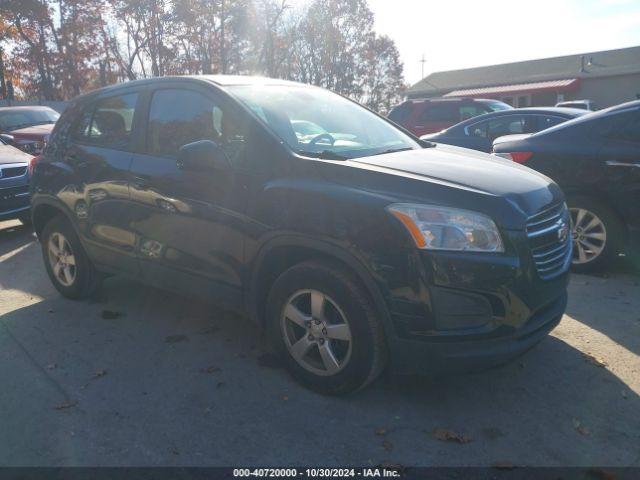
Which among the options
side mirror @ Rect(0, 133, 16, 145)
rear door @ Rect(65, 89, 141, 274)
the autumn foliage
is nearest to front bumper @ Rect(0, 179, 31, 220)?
side mirror @ Rect(0, 133, 16, 145)

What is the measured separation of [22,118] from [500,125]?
39.4ft

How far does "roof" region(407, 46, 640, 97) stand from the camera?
117ft

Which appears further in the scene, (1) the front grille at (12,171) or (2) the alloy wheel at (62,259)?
(1) the front grille at (12,171)

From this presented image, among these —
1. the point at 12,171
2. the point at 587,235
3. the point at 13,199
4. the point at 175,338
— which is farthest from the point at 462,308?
the point at 12,171

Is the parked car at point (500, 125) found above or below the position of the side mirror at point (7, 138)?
below

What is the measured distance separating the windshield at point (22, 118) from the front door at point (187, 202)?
11.8 metres

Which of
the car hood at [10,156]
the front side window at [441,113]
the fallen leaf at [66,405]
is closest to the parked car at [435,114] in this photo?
the front side window at [441,113]

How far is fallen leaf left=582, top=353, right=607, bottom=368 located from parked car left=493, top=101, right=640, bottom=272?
1846 millimetres

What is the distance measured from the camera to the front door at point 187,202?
358 cm

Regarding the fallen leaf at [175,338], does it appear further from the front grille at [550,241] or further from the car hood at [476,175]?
the front grille at [550,241]

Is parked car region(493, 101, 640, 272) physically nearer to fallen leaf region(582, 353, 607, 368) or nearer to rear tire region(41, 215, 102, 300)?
fallen leaf region(582, 353, 607, 368)

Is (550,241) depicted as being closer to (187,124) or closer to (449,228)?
(449,228)

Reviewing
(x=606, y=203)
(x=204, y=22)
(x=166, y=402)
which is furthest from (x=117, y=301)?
(x=204, y=22)

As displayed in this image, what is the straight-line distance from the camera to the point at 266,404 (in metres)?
3.25
